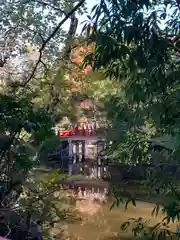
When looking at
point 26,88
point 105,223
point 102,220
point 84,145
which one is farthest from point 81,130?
point 26,88

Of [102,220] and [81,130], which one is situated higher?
[81,130]

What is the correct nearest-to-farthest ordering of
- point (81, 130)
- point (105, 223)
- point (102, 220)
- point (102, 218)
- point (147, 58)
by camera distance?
point (147, 58), point (105, 223), point (102, 220), point (102, 218), point (81, 130)

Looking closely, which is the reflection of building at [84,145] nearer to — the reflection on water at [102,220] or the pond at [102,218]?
the pond at [102,218]

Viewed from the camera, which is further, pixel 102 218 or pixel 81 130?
pixel 81 130

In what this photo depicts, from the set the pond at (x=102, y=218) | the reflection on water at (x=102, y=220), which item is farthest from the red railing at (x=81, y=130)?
the reflection on water at (x=102, y=220)

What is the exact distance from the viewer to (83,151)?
18.1m

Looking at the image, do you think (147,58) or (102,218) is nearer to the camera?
(147,58)

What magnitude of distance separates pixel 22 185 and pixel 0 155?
2.25ft

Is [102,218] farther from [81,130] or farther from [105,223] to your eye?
[81,130]

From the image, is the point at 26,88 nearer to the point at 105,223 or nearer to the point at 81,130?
the point at 105,223

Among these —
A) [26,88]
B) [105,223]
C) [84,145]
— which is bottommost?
[105,223]

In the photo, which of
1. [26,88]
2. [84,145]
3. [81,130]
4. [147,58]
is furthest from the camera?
[84,145]

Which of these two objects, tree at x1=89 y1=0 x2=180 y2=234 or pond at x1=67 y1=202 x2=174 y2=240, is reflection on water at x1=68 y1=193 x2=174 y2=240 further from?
tree at x1=89 y1=0 x2=180 y2=234

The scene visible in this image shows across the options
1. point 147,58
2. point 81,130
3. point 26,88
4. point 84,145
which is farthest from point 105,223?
point 84,145
